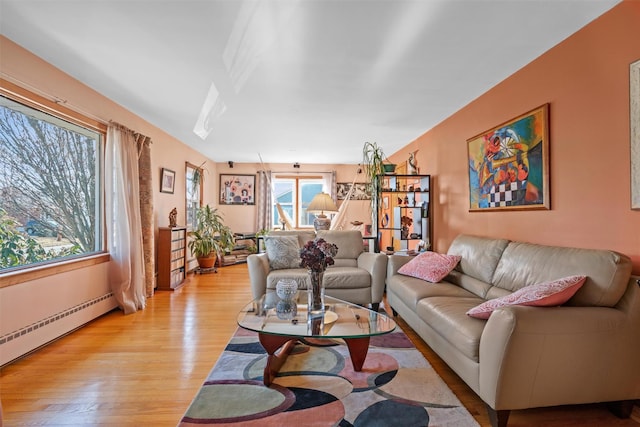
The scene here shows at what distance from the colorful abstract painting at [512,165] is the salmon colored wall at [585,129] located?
0.06m

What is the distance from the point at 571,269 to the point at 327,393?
1.48 m

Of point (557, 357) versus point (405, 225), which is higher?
point (405, 225)

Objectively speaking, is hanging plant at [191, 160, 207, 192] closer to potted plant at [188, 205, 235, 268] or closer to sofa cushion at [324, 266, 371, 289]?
potted plant at [188, 205, 235, 268]

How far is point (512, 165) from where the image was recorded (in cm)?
265

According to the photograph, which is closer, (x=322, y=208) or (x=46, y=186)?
(x=46, y=186)

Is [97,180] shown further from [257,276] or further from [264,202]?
[264,202]

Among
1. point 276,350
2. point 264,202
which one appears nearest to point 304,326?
point 276,350

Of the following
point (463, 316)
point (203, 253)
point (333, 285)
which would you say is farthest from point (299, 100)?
point (203, 253)

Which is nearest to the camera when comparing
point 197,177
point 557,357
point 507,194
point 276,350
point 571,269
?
point 557,357

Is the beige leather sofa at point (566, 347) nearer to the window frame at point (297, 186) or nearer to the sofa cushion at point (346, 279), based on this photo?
the sofa cushion at point (346, 279)

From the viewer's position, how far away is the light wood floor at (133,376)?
160cm

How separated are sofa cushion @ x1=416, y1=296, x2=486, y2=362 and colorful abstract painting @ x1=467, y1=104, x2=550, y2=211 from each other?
3.01ft

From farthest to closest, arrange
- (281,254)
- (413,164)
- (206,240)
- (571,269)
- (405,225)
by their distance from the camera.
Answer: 1. (206,240)
2. (413,164)
3. (405,225)
4. (281,254)
5. (571,269)

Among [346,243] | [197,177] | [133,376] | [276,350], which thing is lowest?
[133,376]
